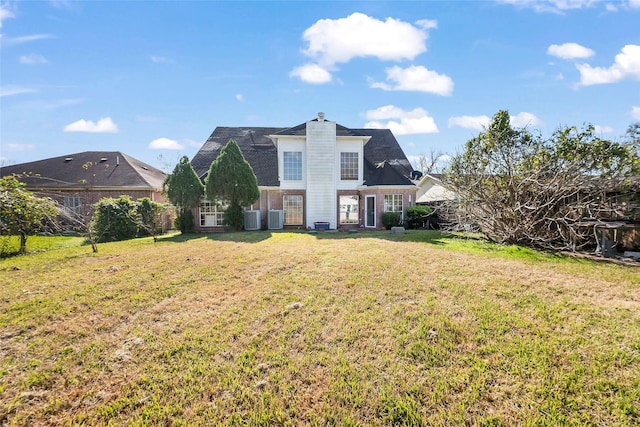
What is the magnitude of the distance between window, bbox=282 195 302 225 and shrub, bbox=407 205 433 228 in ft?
21.9

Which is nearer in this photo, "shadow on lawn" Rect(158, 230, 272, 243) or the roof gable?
"shadow on lawn" Rect(158, 230, 272, 243)

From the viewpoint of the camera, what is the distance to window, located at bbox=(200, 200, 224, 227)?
16.6 m

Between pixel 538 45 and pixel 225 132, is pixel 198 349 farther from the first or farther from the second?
pixel 225 132

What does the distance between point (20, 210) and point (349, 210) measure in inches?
562

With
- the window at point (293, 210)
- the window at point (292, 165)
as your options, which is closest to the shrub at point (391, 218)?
the window at point (293, 210)

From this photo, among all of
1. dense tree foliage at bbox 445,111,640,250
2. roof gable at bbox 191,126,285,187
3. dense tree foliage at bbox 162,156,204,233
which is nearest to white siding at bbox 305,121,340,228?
roof gable at bbox 191,126,285,187

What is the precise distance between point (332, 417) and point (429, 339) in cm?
175

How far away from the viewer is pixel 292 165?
17.7 meters

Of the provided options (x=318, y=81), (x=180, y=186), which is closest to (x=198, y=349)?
(x=180, y=186)

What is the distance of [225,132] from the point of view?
21016mm

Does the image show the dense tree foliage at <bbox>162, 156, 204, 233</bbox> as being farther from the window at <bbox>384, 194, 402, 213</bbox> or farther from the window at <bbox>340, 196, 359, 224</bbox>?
the window at <bbox>384, 194, 402, 213</bbox>

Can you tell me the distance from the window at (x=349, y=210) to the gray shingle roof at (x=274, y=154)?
1.44 meters

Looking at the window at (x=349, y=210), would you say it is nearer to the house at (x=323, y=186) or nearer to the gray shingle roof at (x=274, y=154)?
the house at (x=323, y=186)

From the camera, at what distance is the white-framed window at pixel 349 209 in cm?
1769
